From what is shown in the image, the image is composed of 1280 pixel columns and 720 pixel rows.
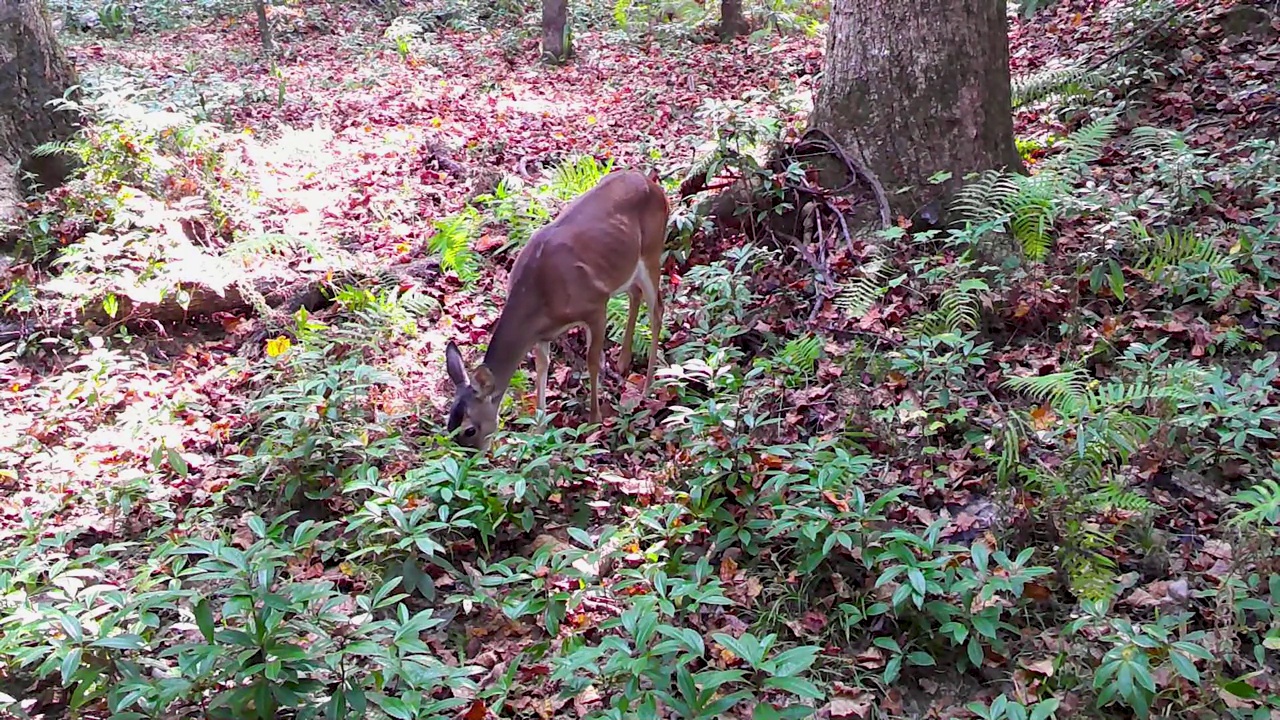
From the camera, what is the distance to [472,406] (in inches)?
191

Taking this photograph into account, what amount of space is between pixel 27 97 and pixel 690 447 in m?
6.23

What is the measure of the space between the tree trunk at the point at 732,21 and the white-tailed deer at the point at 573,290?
9.37m

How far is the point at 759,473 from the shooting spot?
14.0ft

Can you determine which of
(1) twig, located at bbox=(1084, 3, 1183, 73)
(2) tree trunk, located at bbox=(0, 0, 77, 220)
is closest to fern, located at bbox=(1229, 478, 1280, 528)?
(1) twig, located at bbox=(1084, 3, 1183, 73)

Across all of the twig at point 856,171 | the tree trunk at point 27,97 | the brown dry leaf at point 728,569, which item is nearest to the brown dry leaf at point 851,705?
the brown dry leaf at point 728,569

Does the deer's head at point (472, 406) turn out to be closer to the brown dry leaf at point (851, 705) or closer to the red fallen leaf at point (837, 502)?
the red fallen leaf at point (837, 502)

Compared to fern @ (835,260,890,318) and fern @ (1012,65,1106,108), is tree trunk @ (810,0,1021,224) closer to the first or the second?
fern @ (835,260,890,318)

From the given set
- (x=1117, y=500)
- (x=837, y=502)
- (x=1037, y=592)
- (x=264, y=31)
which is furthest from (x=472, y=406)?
(x=264, y=31)

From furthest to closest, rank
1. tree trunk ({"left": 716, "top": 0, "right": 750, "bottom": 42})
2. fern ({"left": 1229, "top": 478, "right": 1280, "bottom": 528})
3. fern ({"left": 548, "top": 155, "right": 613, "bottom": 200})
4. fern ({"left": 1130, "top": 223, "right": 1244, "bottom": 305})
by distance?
tree trunk ({"left": 716, "top": 0, "right": 750, "bottom": 42}) → fern ({"left": 548, "top": 155, "right": 613, "bottom": 200}) → fern ({"left": 1130, "top": 223, "right": 1244, "bottom": 305}) → fern ({"left": 1229, "top": 478, "right": 1280, "bottom": 528})

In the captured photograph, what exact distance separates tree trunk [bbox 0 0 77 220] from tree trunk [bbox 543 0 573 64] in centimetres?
763

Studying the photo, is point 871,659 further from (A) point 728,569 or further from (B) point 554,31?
(B) point 554,31

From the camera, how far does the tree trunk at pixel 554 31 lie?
13688 mm

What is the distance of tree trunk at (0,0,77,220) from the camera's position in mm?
6938

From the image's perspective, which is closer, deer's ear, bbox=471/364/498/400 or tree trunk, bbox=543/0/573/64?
deer's ear, bbox=471/364/498/400
